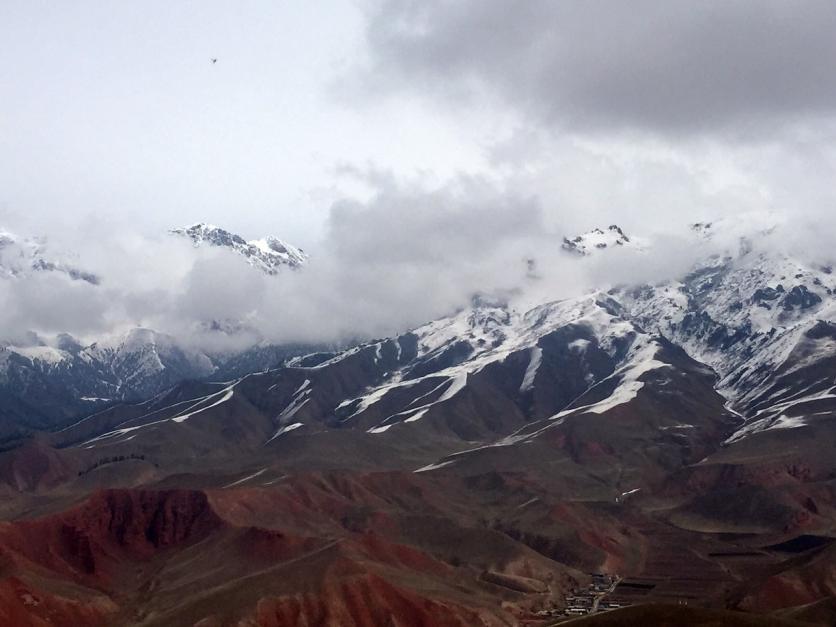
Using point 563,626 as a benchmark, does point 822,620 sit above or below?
below

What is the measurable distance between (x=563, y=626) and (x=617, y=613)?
11.6 m

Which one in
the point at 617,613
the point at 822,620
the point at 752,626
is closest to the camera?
the point at 752,626

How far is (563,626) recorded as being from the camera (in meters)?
180

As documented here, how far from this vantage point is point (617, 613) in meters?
172

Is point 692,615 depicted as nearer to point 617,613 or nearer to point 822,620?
point 617,613

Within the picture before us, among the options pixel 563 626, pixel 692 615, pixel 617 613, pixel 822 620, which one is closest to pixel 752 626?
pixel 692 615

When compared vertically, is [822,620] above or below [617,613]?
below

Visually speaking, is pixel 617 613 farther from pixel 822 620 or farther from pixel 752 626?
pixel 822 620

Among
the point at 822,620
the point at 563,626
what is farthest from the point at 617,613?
the point at 822,620

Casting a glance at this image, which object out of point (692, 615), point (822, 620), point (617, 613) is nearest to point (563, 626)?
point (617, 613)

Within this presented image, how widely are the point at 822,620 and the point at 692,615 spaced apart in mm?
45431

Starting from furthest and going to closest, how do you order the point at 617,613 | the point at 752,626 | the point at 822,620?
1. the point at 822,620
2. the point at 617,613
3. the point at 752,626

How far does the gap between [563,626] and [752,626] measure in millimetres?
31324

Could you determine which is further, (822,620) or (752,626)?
A: (822,620)
